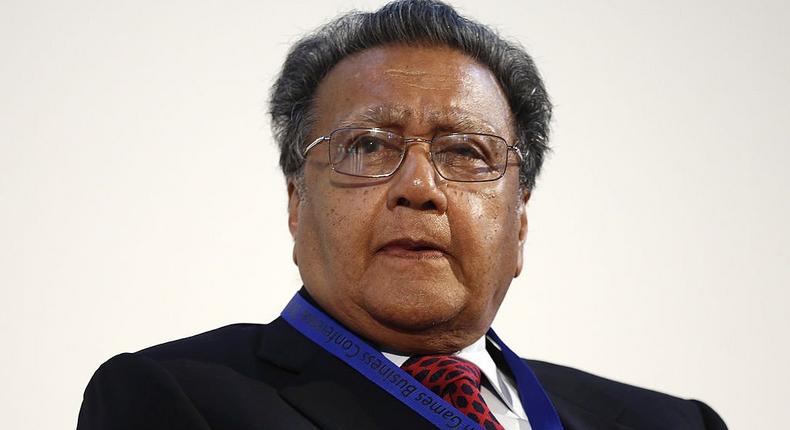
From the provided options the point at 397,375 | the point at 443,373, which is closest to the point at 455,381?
the point at 443,373

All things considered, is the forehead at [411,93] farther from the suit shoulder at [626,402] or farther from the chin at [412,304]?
the suit shoulder at [626,402]

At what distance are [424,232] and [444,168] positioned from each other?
198 mm

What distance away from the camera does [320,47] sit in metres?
2.70

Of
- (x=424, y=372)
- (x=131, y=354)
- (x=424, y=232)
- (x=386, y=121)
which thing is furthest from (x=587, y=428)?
(x=131, y=354)

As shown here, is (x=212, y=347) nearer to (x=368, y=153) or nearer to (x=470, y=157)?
(x=368, y=153)

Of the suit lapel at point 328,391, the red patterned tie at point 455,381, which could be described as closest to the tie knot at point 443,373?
the red patterned tie at point 455,381

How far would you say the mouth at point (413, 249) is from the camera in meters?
2.36

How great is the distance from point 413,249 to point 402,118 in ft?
1.06

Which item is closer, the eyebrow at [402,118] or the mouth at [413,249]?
the mouth at [413,249]

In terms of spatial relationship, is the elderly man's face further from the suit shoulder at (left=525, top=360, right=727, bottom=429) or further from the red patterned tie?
the suit shoulder at (left=525, top=360, right=727, bottom=429)

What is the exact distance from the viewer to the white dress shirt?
2496 millimetres

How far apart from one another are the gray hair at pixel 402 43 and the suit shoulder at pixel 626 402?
57 centimetres

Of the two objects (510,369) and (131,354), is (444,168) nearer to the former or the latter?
(510,369)

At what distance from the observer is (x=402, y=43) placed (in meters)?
2.60
